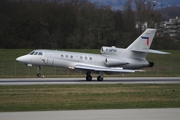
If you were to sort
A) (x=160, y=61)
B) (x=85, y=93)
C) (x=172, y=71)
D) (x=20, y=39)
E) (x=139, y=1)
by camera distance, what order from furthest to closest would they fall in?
(x=139, y=1) < (x=20, y=39) < (x=160, y=61) < (x=172, y=71) < (x=85, y=93)

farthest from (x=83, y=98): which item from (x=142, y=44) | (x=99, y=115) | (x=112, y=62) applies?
(x=142, y=44)

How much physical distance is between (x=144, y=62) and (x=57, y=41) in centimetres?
3709

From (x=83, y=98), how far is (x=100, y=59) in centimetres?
1510

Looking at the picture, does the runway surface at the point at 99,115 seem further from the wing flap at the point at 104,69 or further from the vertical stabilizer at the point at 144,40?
the vertical stabilizer at the point at 144,40

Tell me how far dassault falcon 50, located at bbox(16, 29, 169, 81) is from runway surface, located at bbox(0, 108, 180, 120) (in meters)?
18.9

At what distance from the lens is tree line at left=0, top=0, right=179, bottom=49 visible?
231ft

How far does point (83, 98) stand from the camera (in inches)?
891

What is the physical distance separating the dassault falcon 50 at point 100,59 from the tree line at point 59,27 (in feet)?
106

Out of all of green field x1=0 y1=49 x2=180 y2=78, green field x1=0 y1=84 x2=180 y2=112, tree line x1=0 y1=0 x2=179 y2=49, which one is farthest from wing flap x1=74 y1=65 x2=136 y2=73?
tree line x1=0 y1=0 x2=179 y2=49

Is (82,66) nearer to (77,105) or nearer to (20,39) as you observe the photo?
(77,105)

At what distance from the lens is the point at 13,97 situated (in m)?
23.2

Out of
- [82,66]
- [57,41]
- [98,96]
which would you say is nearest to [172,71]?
[82,66]

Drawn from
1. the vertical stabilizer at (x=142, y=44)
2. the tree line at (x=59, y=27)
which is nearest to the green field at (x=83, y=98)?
the vertical stabilizer at (x=142, y=44)

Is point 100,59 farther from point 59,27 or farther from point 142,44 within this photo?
point 59,27
